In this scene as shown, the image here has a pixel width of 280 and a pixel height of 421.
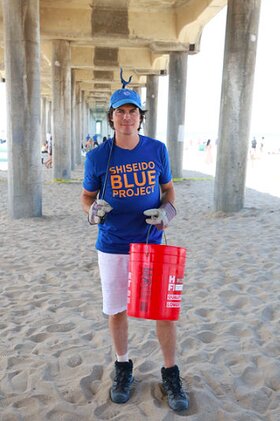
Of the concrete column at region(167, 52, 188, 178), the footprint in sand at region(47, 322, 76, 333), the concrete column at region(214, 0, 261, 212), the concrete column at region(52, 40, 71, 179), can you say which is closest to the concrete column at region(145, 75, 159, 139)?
the concrete column at region(167, 52, 188, 178)

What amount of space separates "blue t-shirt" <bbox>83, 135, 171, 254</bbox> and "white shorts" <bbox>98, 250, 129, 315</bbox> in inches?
2.0

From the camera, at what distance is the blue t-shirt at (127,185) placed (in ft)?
8.49

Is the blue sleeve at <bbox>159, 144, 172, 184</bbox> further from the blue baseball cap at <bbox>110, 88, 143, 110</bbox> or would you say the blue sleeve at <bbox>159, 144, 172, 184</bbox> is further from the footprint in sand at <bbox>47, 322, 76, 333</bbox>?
the footprint in sand at <bbox>47, 322, 76, 333</bbox>

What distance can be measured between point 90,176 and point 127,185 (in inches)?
10.1

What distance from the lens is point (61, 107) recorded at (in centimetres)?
1534

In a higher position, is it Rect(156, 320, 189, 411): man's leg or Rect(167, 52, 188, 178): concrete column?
Rect(167, 52, 188, 178): concrete column

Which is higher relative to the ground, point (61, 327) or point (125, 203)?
point (125, 203)

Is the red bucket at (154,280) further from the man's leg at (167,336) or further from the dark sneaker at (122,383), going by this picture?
the dark sneaker at (122,383)

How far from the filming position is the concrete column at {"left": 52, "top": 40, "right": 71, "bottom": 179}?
588 inches

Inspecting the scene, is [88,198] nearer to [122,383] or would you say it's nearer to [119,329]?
[119,329]

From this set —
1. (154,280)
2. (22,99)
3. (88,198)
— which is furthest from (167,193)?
(22,99)

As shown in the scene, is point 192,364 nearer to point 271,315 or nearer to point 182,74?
point 271,315

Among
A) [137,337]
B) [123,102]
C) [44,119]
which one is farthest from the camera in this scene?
[44,119]

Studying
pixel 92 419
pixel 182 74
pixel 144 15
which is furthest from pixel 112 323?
pixel 182 74
